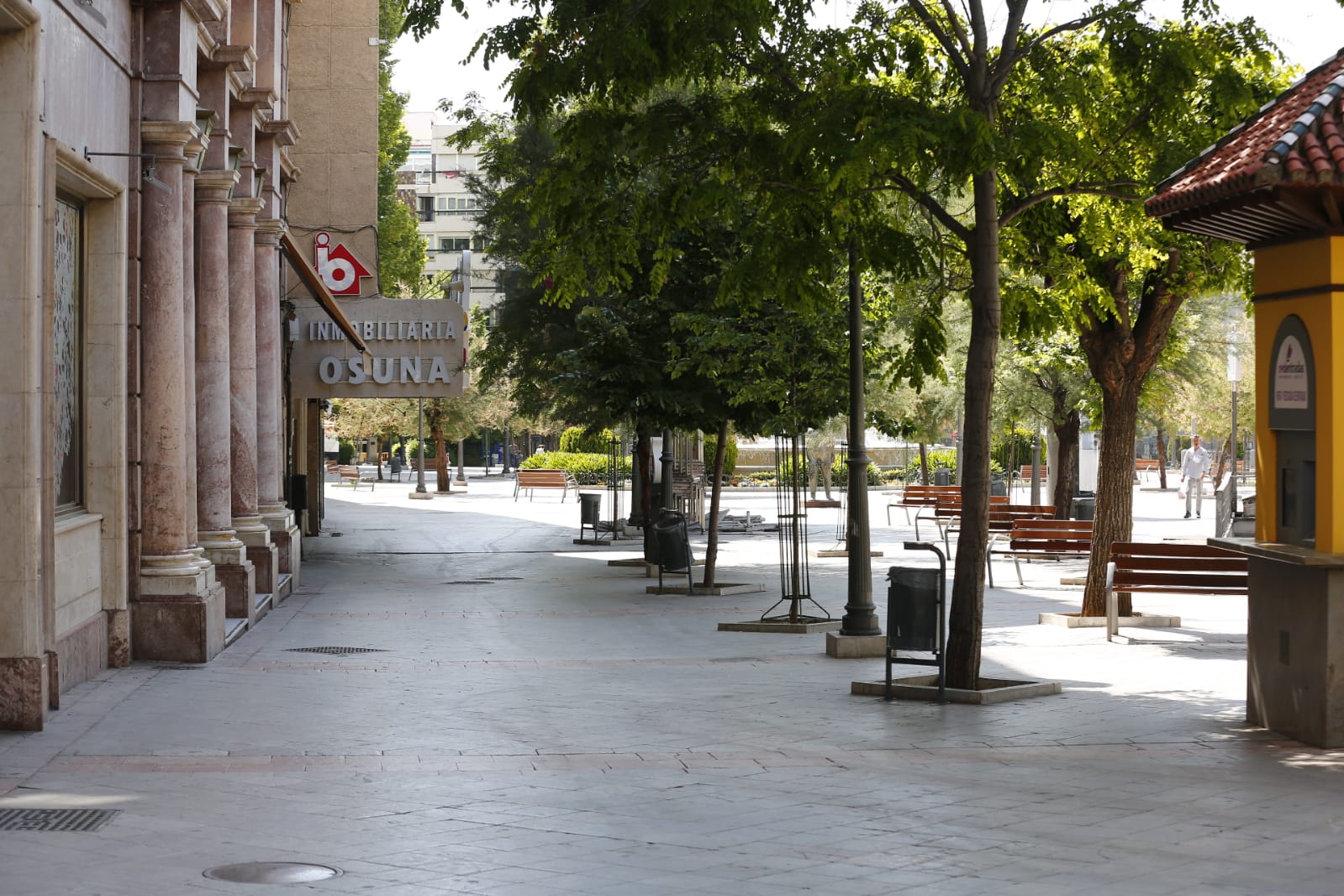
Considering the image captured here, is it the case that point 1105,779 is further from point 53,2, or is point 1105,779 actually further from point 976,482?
point 53,2

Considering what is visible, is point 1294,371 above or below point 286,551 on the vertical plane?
above

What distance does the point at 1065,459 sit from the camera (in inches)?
1144

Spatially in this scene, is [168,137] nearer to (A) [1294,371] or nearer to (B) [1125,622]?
(A) [1294,371]

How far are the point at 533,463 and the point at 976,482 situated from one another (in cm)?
5369

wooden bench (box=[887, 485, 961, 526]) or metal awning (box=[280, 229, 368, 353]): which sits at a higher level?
metal awning (box=[280, 229, 368, 353])

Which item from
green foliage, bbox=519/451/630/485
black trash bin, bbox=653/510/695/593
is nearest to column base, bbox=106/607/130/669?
→ black trash bin, bbox=653/510/695/593

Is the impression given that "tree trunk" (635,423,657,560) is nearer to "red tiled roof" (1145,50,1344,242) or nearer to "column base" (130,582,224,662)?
"column base" (130,582,224,662)

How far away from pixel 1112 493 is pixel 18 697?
10508mm

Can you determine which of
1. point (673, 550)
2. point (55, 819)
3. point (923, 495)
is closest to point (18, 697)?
point (55, 819)

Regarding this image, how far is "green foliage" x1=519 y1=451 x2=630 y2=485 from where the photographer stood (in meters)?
56.3

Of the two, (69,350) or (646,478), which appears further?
(646,478)

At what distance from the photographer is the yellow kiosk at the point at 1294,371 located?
8.81 meters

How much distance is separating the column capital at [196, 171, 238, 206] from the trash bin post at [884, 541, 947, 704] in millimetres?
8276

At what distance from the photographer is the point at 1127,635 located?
1478cm
